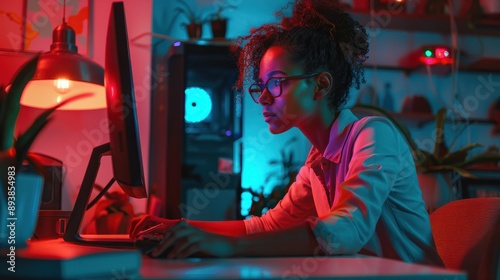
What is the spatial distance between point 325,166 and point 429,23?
11.3 feet

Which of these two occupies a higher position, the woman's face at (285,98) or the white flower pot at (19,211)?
the woman's face at (285,98)

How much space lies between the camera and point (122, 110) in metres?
1.09

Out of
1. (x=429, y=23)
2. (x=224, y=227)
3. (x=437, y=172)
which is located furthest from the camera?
(x=429, y=23)

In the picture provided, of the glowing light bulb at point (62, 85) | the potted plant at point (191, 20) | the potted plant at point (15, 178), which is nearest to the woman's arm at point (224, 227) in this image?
the potted plant at point (15, 178)

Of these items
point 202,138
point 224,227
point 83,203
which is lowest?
point 224,227

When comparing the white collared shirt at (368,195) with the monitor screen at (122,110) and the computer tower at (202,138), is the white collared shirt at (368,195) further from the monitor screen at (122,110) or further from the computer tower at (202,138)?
the computer tower at (202,138)

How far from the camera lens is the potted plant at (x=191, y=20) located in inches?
160

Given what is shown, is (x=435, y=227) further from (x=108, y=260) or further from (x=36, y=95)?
(x=36, y=95)

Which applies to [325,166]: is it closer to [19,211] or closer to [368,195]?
[368,195]

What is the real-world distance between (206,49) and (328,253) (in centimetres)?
271

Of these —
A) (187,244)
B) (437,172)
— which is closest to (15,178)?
(187,244)

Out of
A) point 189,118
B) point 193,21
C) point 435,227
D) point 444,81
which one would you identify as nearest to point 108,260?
point 435,227

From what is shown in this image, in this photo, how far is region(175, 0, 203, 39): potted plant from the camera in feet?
13.3

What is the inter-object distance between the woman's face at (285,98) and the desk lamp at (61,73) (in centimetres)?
102
